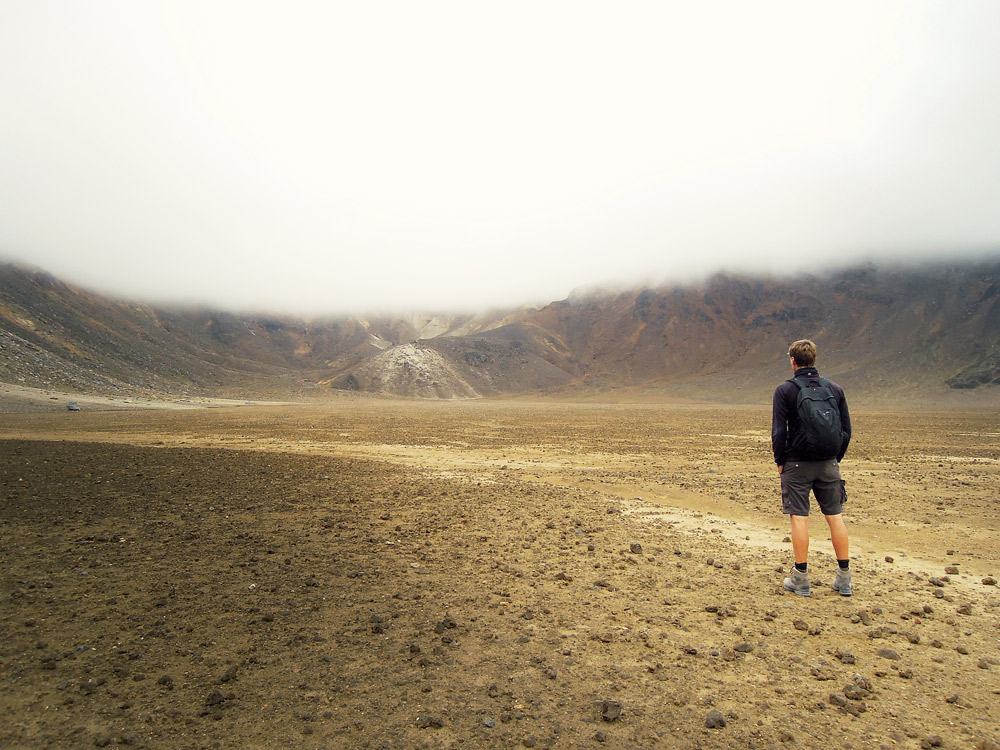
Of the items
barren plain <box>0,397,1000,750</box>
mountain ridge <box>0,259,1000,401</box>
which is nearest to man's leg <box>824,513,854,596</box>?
barren plain <box>0,397,1000,750</box>

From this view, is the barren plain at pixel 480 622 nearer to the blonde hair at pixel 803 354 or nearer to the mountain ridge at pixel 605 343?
the blonde hair at pixel 803 354

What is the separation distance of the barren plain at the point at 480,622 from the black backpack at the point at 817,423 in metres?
1.65

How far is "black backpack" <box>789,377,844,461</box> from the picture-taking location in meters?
5.66

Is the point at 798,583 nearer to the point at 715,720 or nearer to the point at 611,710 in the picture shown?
the point at 715,720

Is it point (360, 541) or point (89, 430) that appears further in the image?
point (89, 430)

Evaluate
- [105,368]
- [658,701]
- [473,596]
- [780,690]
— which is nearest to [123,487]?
[473,596]

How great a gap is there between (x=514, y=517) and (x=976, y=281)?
13669 centimetres

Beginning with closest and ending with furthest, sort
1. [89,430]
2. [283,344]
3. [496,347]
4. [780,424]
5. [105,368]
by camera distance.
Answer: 1. [780,424]
2. [89,430]
3. [105,368]
4. [496,347]
5. [283,344]

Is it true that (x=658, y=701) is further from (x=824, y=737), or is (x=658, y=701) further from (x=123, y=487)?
(x=123, y=487)

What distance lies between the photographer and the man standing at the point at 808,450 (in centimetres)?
571

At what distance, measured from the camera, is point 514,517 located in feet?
32.2

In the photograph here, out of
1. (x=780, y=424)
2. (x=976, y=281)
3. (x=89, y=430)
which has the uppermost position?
(x=976, y=281)

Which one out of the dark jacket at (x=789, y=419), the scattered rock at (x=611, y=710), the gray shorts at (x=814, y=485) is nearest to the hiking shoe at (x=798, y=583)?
the gray shorts at (x=814, y=485)

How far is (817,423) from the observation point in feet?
18.6
